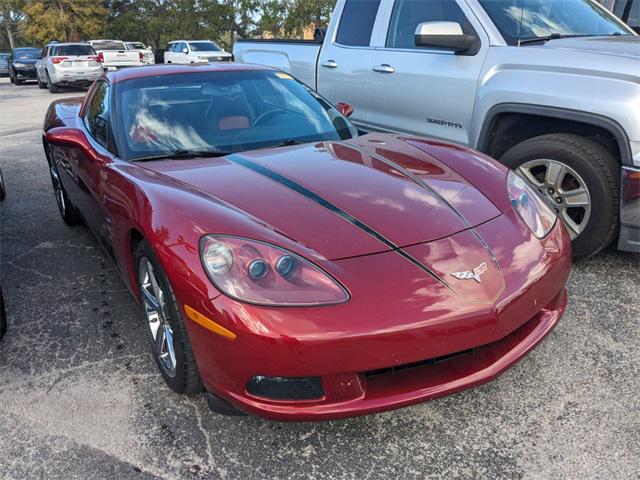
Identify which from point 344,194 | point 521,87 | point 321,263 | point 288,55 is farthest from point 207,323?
point 288,55

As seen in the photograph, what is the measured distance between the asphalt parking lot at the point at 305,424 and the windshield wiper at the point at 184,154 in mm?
927

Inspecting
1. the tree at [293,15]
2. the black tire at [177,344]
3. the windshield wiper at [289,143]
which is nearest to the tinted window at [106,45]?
the tree at [293,15]

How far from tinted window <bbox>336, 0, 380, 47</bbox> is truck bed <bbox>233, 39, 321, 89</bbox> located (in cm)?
40

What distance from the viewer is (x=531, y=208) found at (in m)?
2.52

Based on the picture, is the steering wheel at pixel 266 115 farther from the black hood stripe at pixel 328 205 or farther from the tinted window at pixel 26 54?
the tinted window at pixel 26 54

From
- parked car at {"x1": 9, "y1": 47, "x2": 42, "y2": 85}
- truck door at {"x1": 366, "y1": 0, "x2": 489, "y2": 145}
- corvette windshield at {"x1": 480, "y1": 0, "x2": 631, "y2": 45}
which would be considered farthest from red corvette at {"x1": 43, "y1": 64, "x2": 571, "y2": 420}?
parked car at {"x1": 9, "y1": 47, "x2": 42, "y2": 85}

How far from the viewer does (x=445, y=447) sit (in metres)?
2.10

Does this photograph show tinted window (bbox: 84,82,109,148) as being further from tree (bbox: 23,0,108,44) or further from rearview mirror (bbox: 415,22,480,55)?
tree (bbox: 23,0,108,44)

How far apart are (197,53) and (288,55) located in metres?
18.2

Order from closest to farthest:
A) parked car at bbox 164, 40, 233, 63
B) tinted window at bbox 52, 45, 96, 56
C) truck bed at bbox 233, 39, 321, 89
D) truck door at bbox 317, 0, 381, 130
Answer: truck door at bbox 317, 0, 381, 130, truck bed at bbox 233, 39, 321, 89, tinted window at bbox 52, 45, 96, 56, parked car at bbox 164, 40, 233, 63

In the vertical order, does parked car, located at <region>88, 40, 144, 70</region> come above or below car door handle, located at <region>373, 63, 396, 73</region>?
below

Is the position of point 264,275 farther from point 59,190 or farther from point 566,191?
point 59,190

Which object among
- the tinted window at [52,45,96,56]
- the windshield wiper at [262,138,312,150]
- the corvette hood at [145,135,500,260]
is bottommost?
the tinted window at [52,45,96,56]

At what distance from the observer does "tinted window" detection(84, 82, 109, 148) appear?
10.5 ft
